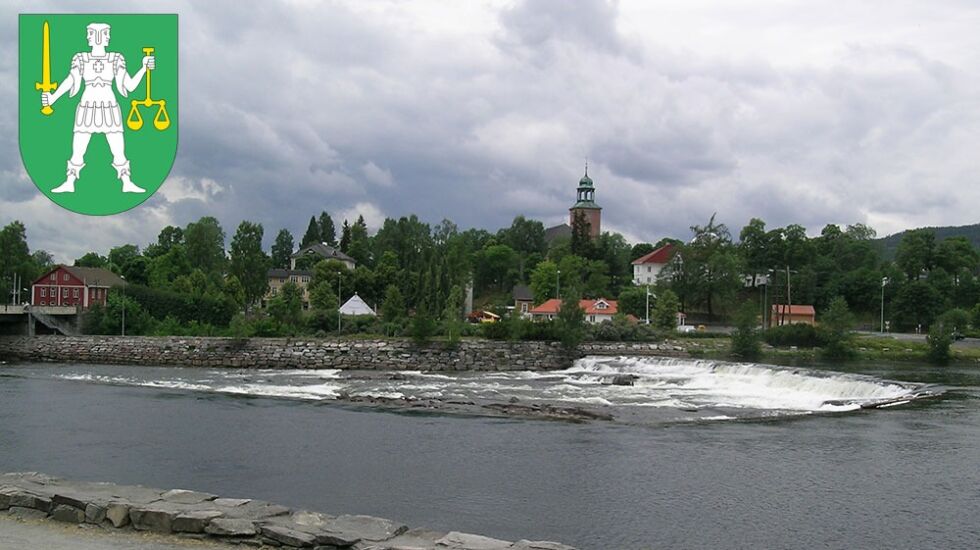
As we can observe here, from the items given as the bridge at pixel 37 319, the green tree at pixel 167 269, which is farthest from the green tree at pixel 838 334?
the green tree at pixel 167 269

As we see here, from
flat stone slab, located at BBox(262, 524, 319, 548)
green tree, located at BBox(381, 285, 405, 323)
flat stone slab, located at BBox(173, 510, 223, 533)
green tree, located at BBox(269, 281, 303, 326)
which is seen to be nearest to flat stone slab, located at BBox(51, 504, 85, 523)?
flat stone slab, located at BBox(173, 510, 223, 533)

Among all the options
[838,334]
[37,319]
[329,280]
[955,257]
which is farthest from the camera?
[955,257]

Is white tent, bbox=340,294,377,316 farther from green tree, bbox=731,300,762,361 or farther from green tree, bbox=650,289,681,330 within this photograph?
green tree, bbox=731,300,762,361

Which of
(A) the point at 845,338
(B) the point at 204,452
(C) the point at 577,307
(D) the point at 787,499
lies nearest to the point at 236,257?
(C) the point at 577,307

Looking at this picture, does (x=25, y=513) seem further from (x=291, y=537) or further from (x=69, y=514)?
A: (x=291, y=537)

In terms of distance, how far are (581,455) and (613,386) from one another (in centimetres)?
1847

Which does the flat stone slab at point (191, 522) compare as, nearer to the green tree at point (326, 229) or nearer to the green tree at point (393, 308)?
the green tree at point (393, 308)

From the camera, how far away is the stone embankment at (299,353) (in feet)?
174

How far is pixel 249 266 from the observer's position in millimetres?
85688

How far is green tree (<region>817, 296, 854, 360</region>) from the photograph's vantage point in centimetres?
5731

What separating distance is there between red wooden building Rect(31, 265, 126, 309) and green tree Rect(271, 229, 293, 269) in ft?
220

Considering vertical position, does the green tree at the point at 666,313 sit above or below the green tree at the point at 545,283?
below

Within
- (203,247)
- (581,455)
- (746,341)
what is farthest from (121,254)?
(581,455)

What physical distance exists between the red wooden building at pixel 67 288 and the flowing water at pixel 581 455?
129ft
